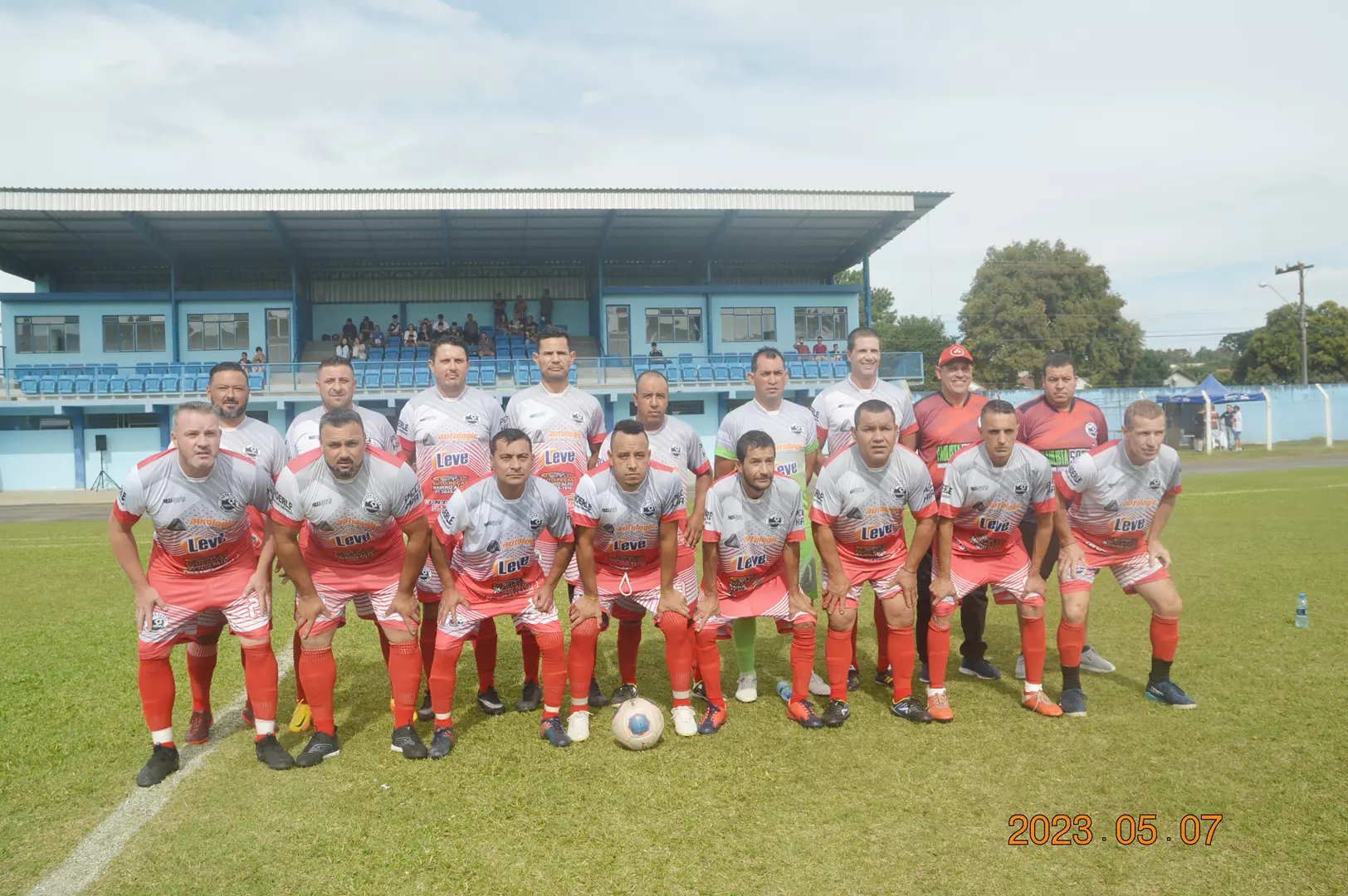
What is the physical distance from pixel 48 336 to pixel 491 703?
36.6m

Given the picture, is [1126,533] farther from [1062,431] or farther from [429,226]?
[429,226]

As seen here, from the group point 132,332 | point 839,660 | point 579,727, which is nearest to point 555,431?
point 579,727

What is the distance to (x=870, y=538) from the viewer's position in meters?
5.41

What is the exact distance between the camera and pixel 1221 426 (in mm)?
36500

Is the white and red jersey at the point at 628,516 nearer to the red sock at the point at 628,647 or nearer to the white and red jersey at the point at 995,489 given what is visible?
the red sock at the point at 628,647

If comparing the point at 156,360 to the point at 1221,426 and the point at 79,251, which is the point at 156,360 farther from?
the point at 1221,426

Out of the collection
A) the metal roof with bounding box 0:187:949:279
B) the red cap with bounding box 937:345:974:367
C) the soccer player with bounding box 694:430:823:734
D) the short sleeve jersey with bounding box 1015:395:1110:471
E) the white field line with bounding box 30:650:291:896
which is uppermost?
the metal roof with bounding box 0:187:949:279

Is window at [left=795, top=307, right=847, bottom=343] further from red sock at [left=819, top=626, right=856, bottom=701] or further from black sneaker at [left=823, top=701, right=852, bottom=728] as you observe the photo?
black sneaker at [left=823, top=701, right=852, bottom=728]

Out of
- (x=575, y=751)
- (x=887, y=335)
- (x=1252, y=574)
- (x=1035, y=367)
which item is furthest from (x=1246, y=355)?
(x=575, y=751)

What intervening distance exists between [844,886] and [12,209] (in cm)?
3445

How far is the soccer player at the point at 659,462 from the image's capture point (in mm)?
5680

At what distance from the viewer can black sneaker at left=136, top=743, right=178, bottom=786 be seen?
457 cm

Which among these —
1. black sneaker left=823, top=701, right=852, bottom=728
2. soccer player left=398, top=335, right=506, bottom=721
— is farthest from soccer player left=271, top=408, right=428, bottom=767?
black sneaker left=823, top=701, right=852, bottom=728

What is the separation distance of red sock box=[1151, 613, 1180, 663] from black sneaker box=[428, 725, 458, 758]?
14.9 feet
